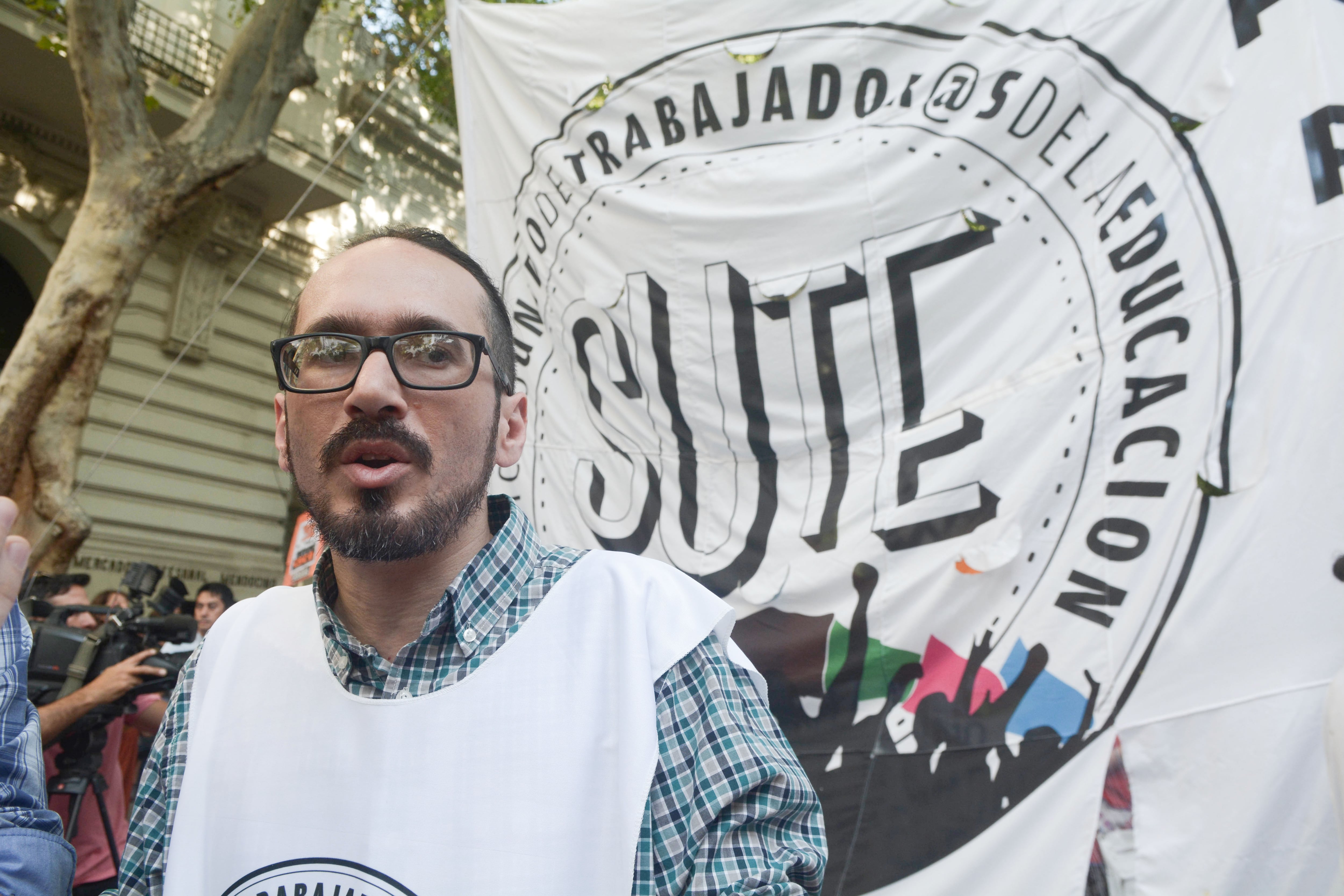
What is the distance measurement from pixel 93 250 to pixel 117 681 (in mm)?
3230

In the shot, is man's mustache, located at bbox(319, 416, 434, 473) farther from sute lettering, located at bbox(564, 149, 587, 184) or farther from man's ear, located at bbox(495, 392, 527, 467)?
sute lettering, located at bbox(564, 149, 587, 184)

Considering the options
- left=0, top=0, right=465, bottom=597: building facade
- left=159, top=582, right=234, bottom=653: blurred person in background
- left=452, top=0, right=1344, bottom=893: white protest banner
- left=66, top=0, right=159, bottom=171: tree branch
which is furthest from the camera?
left=0, top=0, right=465, bottom=597: building facade

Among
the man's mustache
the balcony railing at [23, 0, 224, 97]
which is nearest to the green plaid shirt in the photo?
the man's mustache

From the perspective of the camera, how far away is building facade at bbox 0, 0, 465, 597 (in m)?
7.89

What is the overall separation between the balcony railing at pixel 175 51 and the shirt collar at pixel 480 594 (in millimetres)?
8434

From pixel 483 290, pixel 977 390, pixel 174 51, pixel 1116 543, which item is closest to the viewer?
pixel 483 290

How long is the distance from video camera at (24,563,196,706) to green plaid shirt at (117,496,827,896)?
1.78 m

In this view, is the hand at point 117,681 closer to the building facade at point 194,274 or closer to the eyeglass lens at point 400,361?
the eyeglass lens at point 400,361

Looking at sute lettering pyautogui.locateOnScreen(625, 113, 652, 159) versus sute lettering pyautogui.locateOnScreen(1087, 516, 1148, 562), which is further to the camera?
sute lettering pyautogui.locateOnScreen(625, 113, 652, 159)

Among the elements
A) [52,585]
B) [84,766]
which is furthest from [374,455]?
[52,585]

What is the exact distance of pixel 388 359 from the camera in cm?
106

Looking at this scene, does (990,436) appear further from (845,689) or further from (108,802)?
(108,802)

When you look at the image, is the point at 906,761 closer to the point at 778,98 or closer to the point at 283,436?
the point at 283,436

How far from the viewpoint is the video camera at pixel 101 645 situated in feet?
8.84
